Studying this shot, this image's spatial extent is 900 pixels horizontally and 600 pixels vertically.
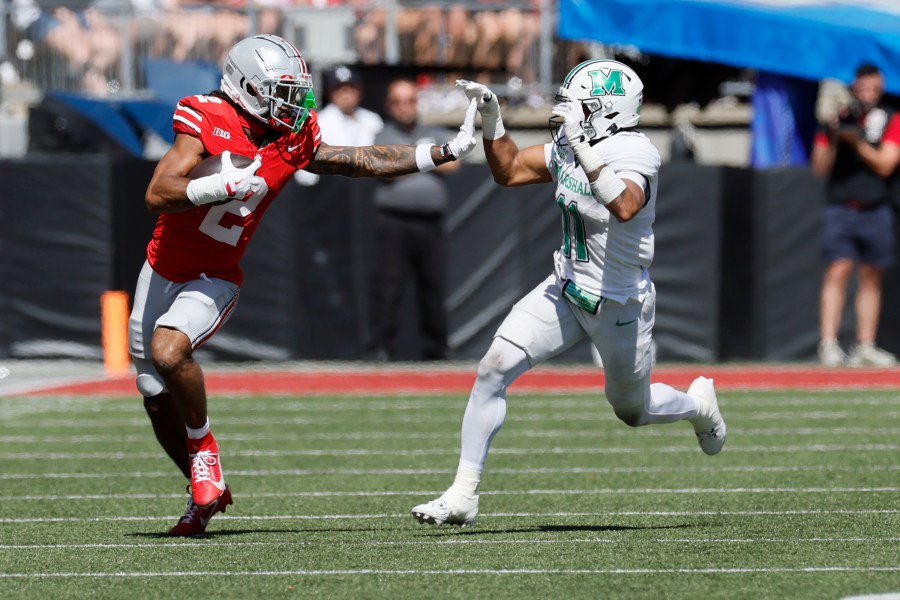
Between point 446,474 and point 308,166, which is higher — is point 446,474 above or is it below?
below

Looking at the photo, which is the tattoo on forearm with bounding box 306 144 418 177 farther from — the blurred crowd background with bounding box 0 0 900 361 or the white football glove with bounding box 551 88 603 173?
the blurred crowd background with bounding box 0 0 900 361

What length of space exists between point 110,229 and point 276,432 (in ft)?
14.6

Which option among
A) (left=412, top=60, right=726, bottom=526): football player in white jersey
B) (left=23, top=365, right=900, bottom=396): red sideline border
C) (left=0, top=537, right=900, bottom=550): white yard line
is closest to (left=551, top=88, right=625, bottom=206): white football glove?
(left=412, top=60, right=726, bottom=526): football player in white jersey

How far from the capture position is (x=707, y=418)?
6.91 m

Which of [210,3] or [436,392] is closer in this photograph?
[436,392]

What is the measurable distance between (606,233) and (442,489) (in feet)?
5.80

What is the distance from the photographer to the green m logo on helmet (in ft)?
20.9

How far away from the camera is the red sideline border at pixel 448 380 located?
39.8ft

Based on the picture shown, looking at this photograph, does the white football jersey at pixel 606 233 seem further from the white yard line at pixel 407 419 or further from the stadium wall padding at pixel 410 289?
the stadium wall padding at pixel 410 289

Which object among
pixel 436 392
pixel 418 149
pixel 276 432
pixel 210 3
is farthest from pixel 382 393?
pixel 210 3

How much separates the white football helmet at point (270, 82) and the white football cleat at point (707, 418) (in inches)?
77.2

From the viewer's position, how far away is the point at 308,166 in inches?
268

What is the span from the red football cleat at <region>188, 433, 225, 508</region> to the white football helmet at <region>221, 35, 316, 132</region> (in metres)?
1.27

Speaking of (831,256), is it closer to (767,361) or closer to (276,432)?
(767,361)
